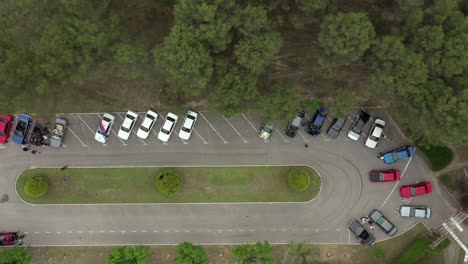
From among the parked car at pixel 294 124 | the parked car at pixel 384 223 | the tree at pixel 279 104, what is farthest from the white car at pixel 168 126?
the parked car at pixel 384 223

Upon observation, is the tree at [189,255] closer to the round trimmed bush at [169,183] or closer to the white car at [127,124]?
the round trimmed bush at [169,183]

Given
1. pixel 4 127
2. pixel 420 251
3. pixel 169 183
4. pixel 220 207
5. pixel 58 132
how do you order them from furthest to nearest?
pixel 220 207 → pixel 58 132 → pixel 4 127 → pixel 420 251 → pixel 169 183

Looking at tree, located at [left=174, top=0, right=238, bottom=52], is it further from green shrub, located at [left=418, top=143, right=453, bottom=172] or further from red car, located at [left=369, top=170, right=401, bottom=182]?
green shrub, located at [left=418, top=143, right=453, bottom=172]

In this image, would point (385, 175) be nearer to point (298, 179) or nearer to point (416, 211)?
point (416, 211)

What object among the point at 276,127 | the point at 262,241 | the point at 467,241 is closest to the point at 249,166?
the point at 276,127

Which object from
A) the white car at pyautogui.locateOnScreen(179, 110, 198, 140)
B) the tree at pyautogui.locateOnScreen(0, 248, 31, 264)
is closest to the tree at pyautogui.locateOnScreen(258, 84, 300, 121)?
the white car at pyautogui.locateOnScreen(179, 110, 198, 140)

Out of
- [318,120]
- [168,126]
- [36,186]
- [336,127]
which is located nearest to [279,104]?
[318,120]
